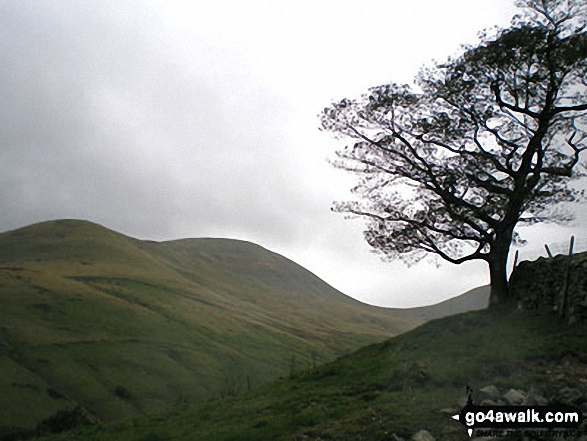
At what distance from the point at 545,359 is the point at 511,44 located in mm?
13977

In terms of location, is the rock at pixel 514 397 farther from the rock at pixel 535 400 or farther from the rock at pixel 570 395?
the rock at pixel 570 395

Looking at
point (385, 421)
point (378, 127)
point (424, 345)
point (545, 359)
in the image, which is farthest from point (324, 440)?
point (378, 127)

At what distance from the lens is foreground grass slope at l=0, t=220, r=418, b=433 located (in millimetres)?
43738

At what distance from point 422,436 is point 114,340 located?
56174mm

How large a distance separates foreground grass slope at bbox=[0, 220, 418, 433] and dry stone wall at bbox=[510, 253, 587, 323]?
10561 mm

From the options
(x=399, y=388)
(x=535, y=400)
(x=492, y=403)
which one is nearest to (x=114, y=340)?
(x=399, y=388)

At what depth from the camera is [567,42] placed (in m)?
20.1

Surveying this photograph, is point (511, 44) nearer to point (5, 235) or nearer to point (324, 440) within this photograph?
point (324, 440)

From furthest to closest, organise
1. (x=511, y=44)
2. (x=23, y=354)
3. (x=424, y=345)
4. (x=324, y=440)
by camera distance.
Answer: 1. (x=23, y=354)
2. (x=511, y=44)
3. (x=424, y=345)
4. (x=324, y=440)

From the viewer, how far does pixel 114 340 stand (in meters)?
58.8

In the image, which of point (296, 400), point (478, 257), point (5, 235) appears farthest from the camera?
point (5, 235)

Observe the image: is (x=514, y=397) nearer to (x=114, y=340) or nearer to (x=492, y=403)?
(x=492, y=403)

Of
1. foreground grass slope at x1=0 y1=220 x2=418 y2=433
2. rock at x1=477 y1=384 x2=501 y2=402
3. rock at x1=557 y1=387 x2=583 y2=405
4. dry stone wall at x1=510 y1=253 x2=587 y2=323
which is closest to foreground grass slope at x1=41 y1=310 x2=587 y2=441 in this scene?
rock at x1=557 y1=387 x2=583 y2=405

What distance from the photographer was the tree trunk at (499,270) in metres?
21.9
